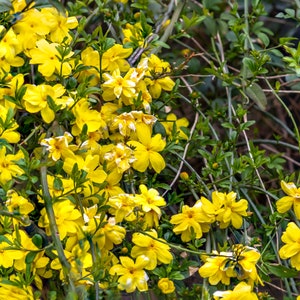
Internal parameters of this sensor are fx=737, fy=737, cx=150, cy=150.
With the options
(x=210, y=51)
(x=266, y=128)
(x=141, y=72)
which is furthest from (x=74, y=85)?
(x=266, y=128)

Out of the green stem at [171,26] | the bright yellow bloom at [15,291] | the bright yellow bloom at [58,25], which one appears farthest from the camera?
the green stem at [171,26]

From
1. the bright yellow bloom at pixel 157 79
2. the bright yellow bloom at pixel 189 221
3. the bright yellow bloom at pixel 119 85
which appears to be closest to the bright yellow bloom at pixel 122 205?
the bright yellow bloom at pixel 189 221

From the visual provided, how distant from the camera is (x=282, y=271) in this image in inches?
53.4

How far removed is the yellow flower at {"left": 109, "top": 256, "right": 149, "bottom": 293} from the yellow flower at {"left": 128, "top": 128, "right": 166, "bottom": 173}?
0.19m

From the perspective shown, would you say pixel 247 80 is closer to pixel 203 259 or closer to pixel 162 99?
pixel 162 99

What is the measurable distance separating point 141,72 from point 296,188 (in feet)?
1.23

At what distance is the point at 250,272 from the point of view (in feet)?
4.21

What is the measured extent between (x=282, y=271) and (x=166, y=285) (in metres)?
0.22

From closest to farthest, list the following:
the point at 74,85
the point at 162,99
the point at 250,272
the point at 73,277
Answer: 1. the point at 73,277
2. the point at 250,272
3. the point at 74,85
4. the point at 162,99

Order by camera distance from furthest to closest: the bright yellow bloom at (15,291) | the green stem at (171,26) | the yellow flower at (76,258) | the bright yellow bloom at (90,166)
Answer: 1. the green stem at (171,26)
2. the bright yellow bloom at (90,166)
3. the bright yellow bloom at (15,291)
4. the yellow flower at (76,258)

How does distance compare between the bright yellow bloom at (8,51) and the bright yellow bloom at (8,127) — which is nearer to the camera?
the bright yellow bloom at (8,127)

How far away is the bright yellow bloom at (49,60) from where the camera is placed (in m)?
1.40

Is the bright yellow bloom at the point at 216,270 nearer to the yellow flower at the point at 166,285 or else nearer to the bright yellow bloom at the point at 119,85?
the yellow flower at the point at 166,285

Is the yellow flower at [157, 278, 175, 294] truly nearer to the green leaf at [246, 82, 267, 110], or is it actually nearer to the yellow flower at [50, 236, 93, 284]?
the yellow flower at [50, 236, 93, 284]
